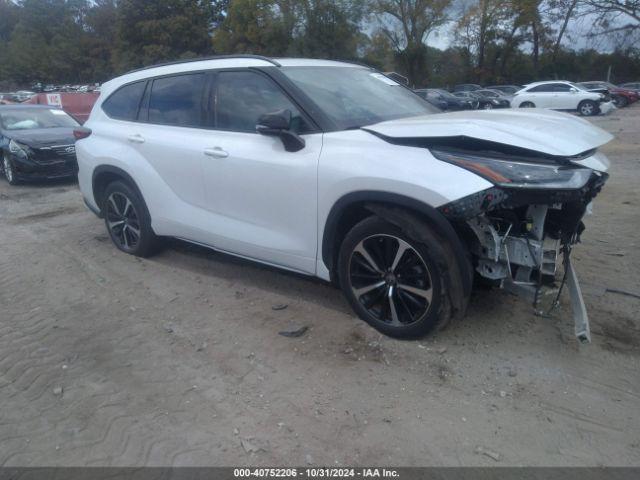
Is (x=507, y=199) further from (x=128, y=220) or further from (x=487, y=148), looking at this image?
(x=128, y=220)

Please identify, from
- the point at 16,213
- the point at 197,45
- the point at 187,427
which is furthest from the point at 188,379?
the point at 197,45

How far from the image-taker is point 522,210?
338 cm

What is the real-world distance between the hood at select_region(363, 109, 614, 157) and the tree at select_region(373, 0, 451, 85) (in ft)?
162

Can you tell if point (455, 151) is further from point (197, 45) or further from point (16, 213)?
point (197, 45)

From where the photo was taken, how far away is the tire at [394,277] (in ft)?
11.1

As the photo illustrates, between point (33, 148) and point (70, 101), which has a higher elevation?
point (70, 101)

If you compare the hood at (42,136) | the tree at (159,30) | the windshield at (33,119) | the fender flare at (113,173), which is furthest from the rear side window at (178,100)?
the tree at (159,30)

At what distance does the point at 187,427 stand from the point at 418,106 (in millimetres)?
3144

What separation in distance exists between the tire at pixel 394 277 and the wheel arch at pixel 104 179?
242 cm

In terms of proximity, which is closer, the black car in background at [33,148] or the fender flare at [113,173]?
the fender flare at [113,173]

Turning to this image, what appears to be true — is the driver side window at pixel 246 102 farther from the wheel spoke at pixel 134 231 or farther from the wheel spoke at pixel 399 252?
the wheel spoke at pixel 134 231

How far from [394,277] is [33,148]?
8891 mm

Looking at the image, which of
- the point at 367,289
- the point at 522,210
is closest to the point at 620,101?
the point at 522,210

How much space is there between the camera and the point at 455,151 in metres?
3.35
